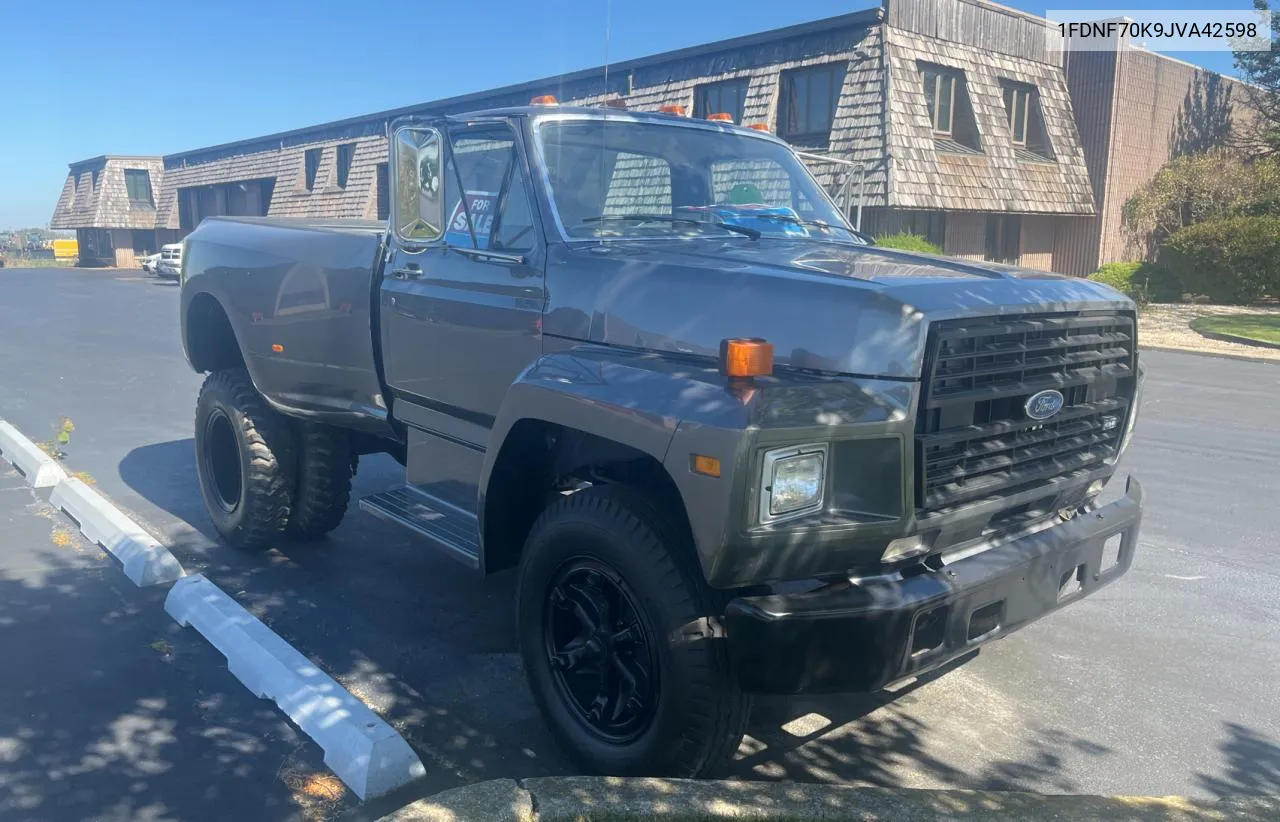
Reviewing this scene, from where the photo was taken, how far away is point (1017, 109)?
78.8 feet

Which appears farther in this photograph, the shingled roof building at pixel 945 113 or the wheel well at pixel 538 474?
the shingled roof building at pixel 945 113

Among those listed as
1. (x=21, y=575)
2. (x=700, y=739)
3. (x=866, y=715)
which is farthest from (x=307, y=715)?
(x=21, y=575)

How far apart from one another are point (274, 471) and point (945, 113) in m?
19.6

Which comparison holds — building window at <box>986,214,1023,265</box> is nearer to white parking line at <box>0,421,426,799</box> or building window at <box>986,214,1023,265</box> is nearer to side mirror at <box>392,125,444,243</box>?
side mirror at <box>392,125,444,243</box>

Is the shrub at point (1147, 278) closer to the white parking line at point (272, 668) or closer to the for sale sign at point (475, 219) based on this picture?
the for sale sign at point (475, 219)

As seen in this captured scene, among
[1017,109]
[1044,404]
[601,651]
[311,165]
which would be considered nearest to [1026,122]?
[1017,109]

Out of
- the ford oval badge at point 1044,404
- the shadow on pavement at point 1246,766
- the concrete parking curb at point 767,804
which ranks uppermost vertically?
the ford oval badge at point 1044,404

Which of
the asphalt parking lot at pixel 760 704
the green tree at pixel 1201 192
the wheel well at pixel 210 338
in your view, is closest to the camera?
the asphalt parking lot at pixel 760 704

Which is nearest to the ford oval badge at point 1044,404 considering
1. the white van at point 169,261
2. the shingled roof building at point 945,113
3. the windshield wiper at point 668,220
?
the windshield wiper at point 668,220

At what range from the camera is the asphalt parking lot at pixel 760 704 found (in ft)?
12.0

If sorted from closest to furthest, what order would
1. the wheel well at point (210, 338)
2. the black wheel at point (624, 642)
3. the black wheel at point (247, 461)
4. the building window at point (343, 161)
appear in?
the black wheel at point (624, 642), the black wheel at point (247, 461), the wheel well at point (210, 338), the building window at point (343, 161)

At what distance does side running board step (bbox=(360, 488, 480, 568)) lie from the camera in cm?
412

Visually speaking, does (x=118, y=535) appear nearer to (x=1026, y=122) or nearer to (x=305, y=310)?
(x=305, y=310)

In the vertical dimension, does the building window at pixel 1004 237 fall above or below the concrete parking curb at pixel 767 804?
above
